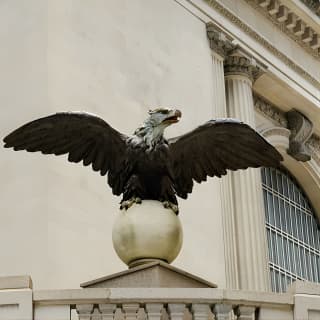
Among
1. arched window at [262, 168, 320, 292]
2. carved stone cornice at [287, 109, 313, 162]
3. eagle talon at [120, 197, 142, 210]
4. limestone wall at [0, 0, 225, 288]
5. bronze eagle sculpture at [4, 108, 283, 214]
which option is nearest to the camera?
eagle talon at [120, 197, 142, 210]

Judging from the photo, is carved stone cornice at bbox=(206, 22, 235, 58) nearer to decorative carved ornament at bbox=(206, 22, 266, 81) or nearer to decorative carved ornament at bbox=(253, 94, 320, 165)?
decorative carved ornament at bbox=(206, 22, 266, 81)

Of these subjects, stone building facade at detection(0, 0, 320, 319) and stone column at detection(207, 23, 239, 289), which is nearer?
stone building facade at detection(0, 0, 320, 319)

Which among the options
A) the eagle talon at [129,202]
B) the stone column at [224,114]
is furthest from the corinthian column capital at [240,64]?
the eagle talon at [129,202]

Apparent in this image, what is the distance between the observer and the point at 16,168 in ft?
62.1

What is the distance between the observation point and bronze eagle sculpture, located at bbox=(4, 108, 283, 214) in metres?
12.4

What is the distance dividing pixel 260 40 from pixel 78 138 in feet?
48.1

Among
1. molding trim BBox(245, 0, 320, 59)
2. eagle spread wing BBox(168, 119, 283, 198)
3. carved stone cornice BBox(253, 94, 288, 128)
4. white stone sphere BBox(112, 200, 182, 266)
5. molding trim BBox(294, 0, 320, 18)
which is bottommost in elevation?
white stone sphere BBox(112, 200, 182, 266)

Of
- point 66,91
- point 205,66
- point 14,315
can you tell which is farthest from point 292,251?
point 14,315

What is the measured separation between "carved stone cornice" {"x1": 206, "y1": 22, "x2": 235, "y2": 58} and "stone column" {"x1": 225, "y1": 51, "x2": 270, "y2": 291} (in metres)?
0.49

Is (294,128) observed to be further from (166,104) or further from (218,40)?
(166,104)

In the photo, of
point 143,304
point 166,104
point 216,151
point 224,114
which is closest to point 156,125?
point 216,151

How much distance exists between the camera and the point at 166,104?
21844mm

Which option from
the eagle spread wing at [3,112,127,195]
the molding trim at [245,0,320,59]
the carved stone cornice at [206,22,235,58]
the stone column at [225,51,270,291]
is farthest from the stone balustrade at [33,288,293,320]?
the molding trim at [245,0,320,59]

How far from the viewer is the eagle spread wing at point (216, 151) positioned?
1289 cm
